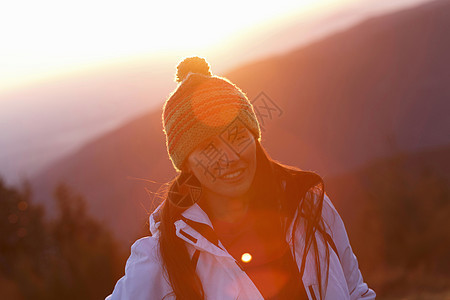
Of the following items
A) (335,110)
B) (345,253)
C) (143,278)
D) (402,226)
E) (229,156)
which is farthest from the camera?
(335,110)

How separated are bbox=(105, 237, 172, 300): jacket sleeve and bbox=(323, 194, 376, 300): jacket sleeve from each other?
1.11 m

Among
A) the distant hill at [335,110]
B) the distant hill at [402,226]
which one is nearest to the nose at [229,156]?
the distant hill at [402,226]

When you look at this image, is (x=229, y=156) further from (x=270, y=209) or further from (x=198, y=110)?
(x=270, y=209)

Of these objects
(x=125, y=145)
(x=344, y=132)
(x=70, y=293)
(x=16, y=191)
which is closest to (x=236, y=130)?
(x=70, y=293)

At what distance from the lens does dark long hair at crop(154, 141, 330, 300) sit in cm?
228

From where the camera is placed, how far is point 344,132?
60.0m

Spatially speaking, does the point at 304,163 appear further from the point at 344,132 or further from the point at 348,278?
the point at 348,278

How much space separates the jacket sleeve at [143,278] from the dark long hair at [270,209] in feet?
0.18

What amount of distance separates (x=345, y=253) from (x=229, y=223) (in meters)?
0.78

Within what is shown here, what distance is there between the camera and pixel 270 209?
2635 mm

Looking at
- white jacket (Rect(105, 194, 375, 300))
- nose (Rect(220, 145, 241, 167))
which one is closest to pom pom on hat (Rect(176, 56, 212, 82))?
nose (Rect(220, 145, 241, 167))

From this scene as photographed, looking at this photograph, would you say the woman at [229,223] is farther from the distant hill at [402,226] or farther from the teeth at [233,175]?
the distant hill at [402,226]

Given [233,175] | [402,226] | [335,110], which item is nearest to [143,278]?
[233,175]

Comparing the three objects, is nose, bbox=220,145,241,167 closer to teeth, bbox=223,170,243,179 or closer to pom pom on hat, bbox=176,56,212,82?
teeth, bbox=223,170,243,179
